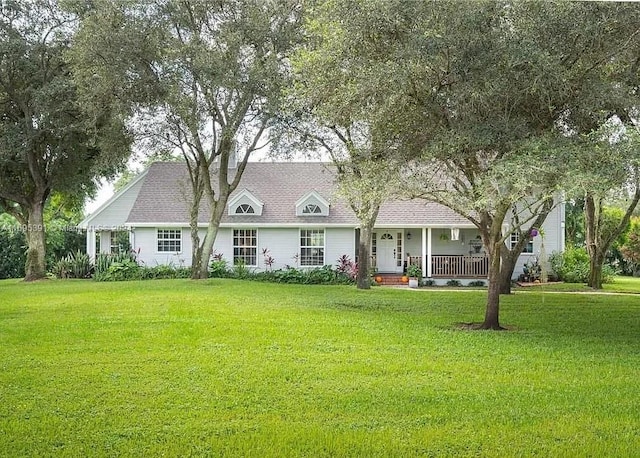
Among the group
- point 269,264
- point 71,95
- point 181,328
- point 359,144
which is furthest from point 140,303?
point 269,264

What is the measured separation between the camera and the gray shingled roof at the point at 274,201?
40.8ft

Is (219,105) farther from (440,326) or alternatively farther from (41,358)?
(41,358)

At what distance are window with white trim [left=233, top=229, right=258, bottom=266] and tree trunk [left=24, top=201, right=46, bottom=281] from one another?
12.6 feet

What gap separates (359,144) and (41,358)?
11.2ft

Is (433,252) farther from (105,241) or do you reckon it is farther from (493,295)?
(493,295)

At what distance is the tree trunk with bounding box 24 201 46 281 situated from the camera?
28.6ft

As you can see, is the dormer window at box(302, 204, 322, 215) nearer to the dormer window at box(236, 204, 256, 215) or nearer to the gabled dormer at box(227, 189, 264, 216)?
the gabled dormer at box(227, 189, 264, 216)

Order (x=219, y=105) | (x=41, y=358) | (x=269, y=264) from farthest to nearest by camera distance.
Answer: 1. (x=269, y=264)
2. (x=219, y=105)
3. (x=41, y=358)

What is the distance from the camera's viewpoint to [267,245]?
1268cm

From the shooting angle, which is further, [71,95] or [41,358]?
[71,95]

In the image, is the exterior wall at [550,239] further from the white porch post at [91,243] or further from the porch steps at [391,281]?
the white porch post at [91,243]

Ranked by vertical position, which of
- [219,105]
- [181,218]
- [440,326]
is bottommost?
[440,326]

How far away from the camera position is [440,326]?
6.27 metres

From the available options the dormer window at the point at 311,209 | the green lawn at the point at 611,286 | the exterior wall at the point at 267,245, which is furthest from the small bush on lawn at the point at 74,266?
the green lawn at the point at 611,286
